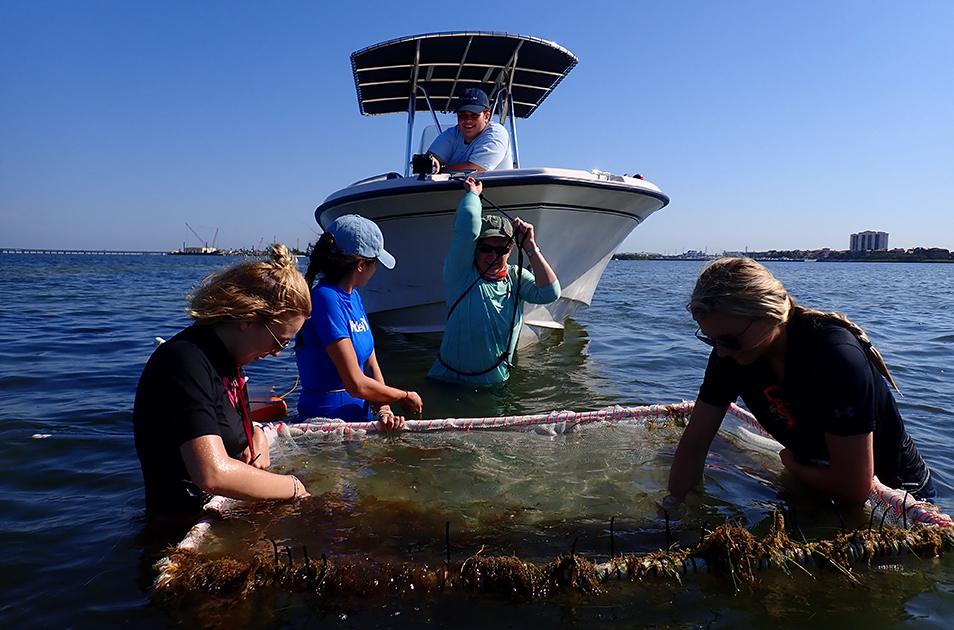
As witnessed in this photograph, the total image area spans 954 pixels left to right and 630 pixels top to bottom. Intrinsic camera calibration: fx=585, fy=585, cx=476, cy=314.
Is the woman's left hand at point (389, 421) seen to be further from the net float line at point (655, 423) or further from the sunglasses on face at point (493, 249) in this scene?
the sunglasses on face at point (493, 249)

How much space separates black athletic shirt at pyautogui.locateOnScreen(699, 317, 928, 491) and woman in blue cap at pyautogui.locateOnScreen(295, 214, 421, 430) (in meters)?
1.81

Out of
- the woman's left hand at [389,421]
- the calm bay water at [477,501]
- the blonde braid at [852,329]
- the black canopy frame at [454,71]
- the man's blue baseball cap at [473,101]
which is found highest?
the black canopy frame at [454,71]

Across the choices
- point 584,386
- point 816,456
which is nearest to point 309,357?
point 816,456

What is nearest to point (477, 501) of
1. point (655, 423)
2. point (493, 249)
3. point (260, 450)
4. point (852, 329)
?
point (260, 450)

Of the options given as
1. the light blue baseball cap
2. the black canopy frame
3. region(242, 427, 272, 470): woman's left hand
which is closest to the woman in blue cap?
the light blue baseball cap

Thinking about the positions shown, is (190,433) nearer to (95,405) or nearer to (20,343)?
(95,405)

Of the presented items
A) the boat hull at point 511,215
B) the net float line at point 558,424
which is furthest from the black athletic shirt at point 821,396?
the boat hull at point 511,215

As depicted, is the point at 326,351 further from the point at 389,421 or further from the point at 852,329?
the point at 852,329

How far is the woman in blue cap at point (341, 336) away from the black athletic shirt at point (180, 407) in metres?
0.80

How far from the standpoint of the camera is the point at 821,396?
7.43 ft

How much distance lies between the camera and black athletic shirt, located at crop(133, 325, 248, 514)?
2055mm

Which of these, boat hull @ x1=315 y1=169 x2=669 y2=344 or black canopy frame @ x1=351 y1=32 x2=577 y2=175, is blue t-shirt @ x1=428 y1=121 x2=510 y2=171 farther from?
black canopy frame @ x1=351 y1=32 x2=577 y2=175

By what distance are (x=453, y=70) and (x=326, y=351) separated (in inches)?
289

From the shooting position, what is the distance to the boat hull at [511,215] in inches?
260
